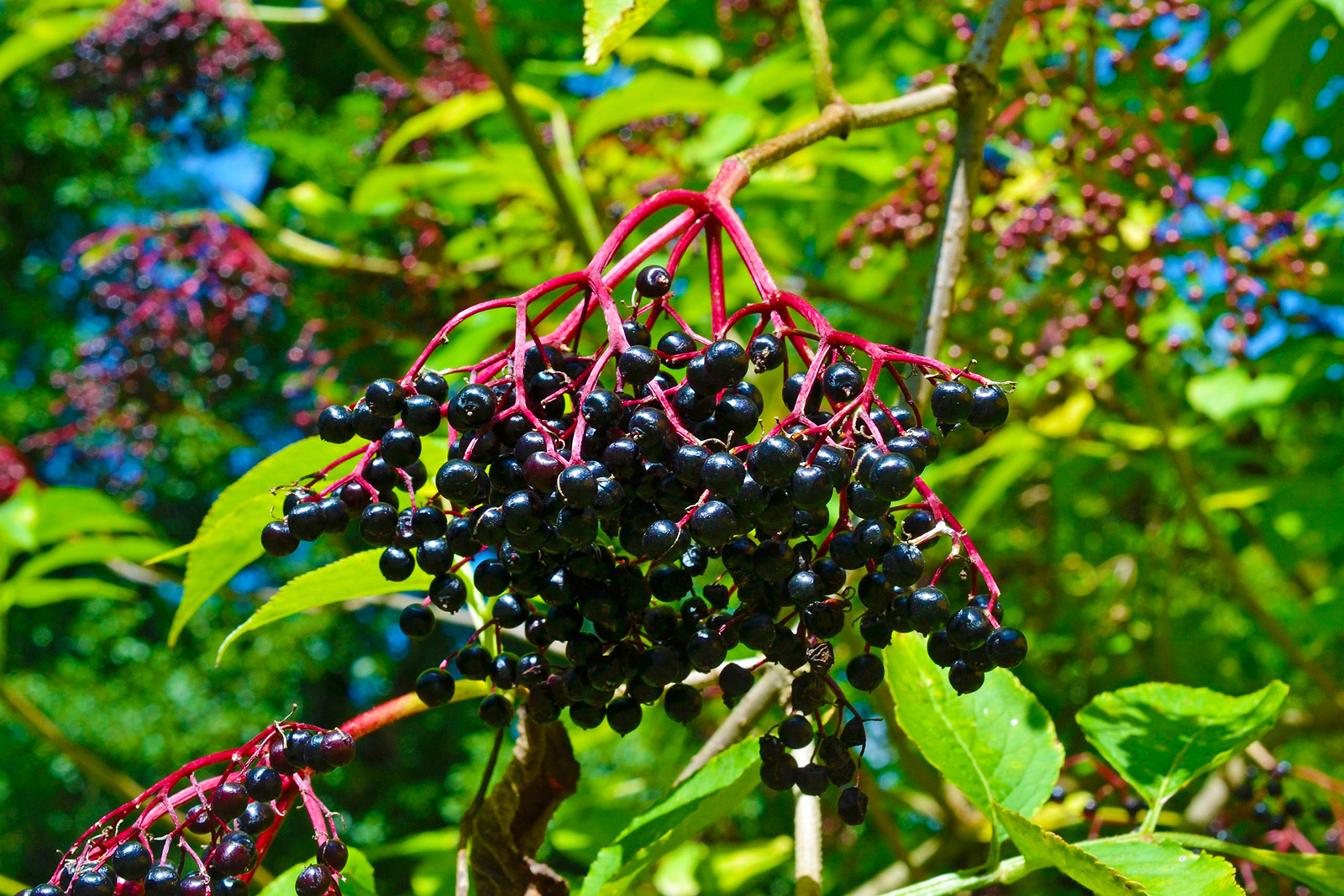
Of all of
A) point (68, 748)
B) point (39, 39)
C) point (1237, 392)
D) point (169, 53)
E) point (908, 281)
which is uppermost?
point (39, 39)

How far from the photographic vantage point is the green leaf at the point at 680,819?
91 centimetres

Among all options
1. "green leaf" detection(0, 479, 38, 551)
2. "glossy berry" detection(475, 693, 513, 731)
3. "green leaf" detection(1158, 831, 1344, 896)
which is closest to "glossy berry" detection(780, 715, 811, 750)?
"glossy berry" detection(475, 693, 513, 731)

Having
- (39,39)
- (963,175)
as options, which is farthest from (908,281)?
(39,39)

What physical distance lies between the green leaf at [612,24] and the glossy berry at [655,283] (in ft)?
0.59

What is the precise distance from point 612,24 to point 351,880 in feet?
2.50

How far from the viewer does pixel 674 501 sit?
0.75m

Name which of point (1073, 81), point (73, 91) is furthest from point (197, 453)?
point (1073, 81)

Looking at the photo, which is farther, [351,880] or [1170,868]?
[351,880]

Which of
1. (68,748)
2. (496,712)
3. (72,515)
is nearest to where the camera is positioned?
(496,712)

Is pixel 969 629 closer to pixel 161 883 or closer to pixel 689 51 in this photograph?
pixel 161 883

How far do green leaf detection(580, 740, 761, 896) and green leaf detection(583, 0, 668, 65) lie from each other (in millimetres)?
589

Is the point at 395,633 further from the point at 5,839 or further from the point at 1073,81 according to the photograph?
the point at 1073,81

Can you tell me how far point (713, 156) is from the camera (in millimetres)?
2445

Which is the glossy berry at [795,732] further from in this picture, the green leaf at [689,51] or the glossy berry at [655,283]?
the green leaf at [689,51]
